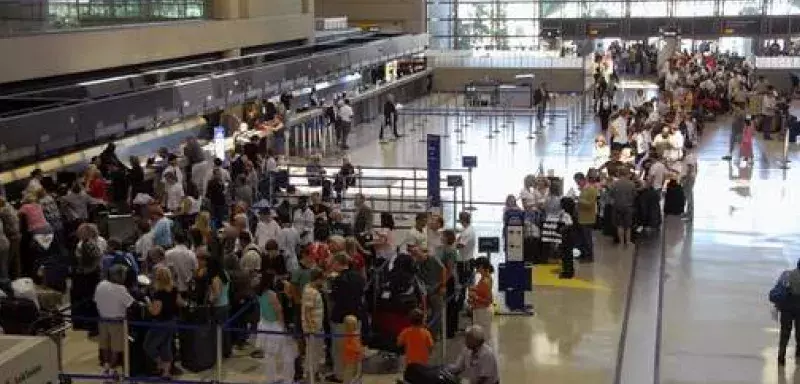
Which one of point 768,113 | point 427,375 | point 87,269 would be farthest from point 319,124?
point 427,375

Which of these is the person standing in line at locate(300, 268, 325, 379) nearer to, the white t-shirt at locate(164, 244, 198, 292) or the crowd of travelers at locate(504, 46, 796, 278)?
the white t-shirt at locate(164, 244, 198, 292)

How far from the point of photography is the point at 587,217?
57.9 feet

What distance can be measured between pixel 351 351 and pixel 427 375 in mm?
1309

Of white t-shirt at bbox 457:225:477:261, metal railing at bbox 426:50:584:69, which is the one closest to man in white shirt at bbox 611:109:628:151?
white t-shirt at bbox 457:225:477:261

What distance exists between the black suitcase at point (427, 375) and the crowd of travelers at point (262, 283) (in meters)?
0.02

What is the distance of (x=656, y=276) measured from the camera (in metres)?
17.0

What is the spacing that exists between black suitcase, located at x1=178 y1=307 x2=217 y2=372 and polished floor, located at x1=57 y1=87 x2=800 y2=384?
148mm

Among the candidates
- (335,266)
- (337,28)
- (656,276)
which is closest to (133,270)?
(335,266)

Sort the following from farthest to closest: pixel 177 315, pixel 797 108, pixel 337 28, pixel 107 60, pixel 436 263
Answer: pixel 337 28 < pixel 797 108 < pixel 107 60 < pixel 436 263 < pixel 177 315

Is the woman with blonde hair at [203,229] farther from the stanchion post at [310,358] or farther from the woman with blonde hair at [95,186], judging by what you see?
the woman with blonde hair at [95,186]

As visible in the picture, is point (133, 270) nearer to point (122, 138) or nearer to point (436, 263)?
point (436, 263)

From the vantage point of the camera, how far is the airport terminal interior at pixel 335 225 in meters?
12.0

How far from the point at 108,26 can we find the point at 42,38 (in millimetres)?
3584

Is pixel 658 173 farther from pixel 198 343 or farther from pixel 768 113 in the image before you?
pixel 768 113
